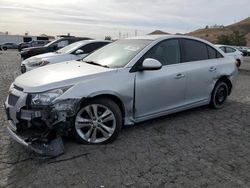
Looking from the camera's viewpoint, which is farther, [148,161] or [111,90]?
[111,90]

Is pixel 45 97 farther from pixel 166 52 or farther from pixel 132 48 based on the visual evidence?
pixel 166 52

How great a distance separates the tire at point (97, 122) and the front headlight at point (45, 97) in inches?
16.8

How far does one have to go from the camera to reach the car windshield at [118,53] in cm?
501

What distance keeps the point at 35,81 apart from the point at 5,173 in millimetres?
1312

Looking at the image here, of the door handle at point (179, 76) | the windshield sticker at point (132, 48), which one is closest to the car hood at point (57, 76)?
the windshield sticker at point (132, 48)

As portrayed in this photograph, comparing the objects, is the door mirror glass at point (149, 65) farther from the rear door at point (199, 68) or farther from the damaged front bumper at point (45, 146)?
the damaged front bumper at point (45, 146)

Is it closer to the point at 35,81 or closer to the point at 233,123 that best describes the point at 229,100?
the point at 233,123

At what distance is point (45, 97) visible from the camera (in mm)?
3992

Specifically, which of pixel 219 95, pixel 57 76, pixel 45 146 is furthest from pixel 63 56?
pixel 45 146

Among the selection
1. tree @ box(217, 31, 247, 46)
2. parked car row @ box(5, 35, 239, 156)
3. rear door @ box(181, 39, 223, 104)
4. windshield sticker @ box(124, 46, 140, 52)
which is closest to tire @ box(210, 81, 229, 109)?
parked car row @ box(5, 35, 239, 156)

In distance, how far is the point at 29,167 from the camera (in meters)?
3.77

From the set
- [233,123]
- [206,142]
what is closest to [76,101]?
[206,142]

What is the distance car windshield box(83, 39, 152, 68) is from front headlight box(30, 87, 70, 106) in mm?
1197

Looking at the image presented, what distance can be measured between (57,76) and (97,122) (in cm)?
89
